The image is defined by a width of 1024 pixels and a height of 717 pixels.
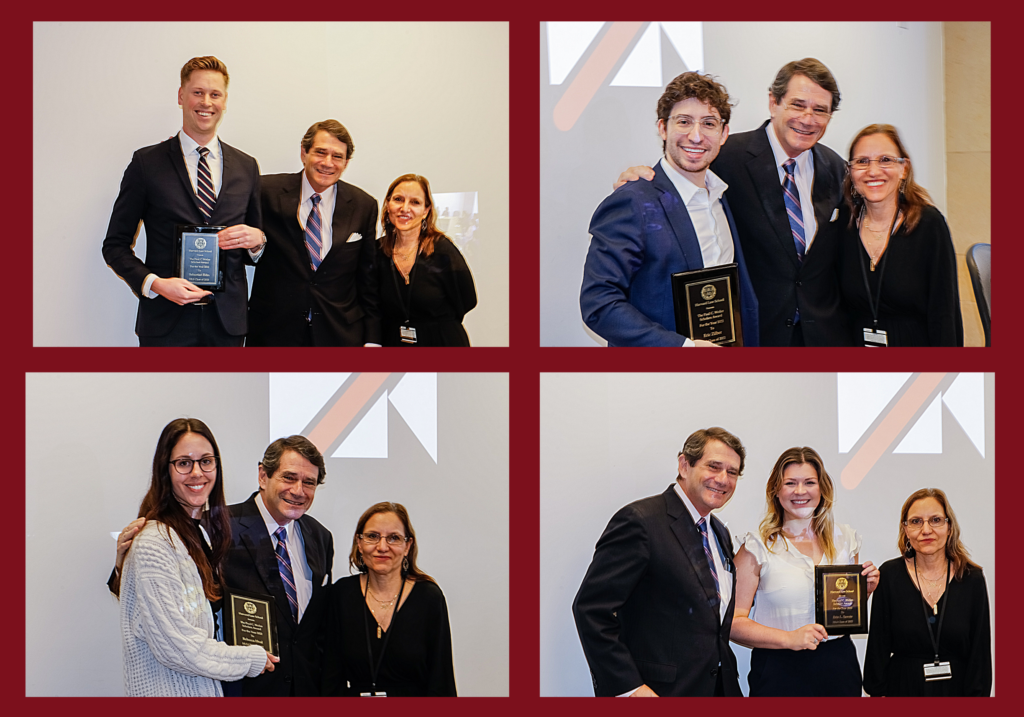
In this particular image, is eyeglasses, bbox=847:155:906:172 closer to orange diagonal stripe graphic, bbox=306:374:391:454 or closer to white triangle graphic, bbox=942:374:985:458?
white triangle graphic, bbox=942:374:985:458

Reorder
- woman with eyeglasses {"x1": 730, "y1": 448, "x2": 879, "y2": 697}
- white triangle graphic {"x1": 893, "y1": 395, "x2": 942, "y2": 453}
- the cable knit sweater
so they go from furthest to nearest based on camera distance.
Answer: white triangle graphic {"x1": 893, "y1": 395, "x2": 942, "y2": 453}
woman with eyeglasses {"x1": 730, "y1": 448, "x2": 879, "y2": 697}
the cable knit sweater

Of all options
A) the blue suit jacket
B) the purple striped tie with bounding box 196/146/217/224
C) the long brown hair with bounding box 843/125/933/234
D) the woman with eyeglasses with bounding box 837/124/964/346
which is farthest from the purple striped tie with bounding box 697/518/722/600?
the purple striped tie with bounding box 196/146/217/224

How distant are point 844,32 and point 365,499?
2.50 m

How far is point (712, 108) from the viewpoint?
11.0ft

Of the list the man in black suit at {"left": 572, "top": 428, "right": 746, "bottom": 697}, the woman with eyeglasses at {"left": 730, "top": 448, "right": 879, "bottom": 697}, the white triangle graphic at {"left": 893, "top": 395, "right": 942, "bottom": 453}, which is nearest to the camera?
the man in black suit at {"left": 572, "top": 428, "right": 746, "bottom": 697}

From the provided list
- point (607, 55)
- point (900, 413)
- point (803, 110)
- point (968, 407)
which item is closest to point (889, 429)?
point (900, 413)

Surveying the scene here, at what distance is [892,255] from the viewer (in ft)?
11.1

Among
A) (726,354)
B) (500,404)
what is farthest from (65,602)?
(726,354)

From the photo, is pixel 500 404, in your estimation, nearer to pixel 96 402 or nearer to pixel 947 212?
pixel 96 402

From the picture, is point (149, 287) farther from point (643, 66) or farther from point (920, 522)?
point (920, 522)

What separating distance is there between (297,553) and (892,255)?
243cm

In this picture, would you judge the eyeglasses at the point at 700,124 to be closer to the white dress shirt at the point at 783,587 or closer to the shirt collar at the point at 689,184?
the shirt collar at the point at 689,184

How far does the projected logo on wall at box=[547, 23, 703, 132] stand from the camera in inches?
135

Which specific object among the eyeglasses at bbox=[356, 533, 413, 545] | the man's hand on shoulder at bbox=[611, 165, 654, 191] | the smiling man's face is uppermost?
the man's hand on shoulder at bbox=[611, 165, 654, 191]
